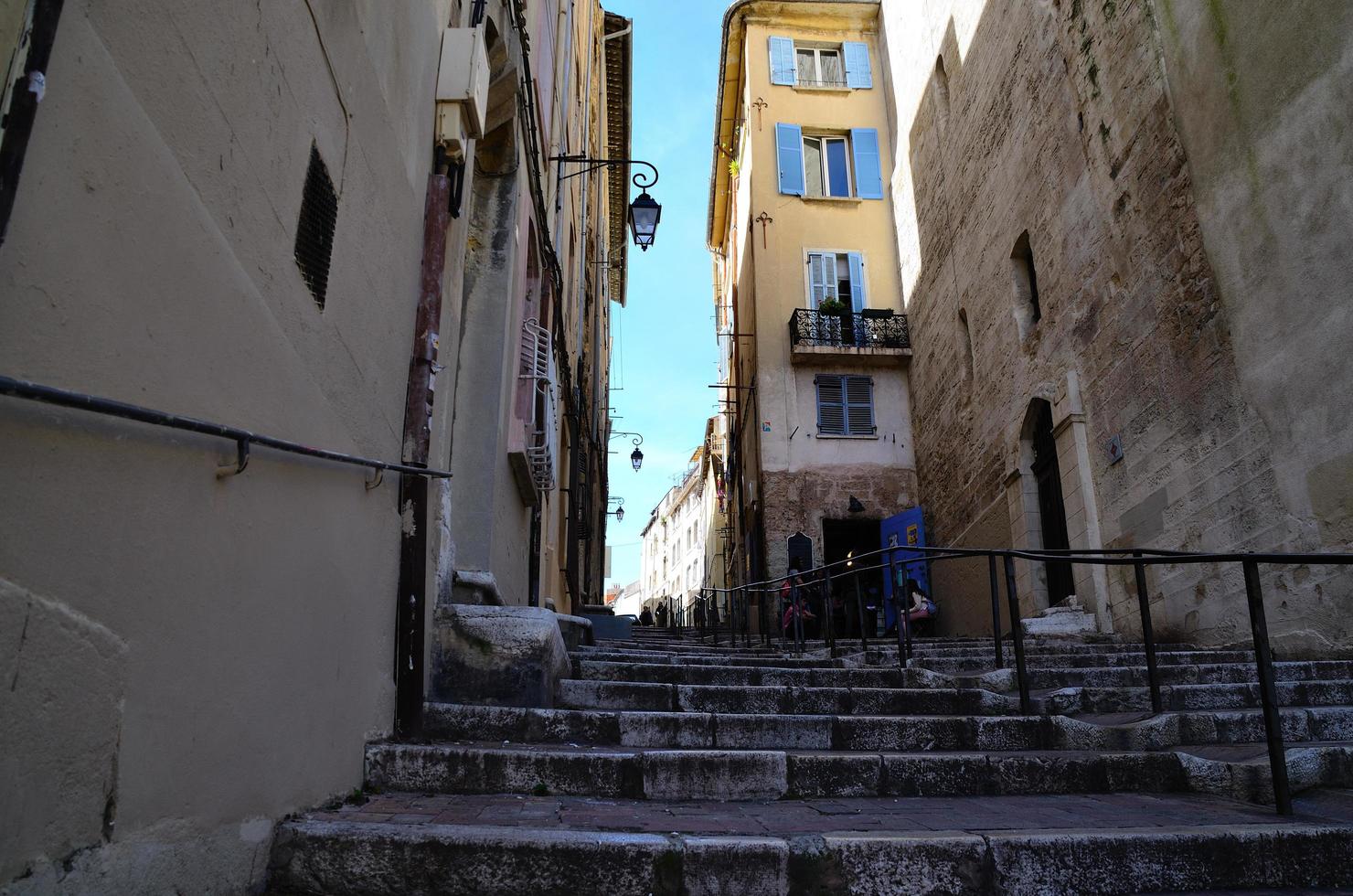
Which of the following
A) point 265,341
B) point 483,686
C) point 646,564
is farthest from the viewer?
point 646,564

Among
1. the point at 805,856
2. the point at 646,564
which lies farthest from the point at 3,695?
the point at 646,564

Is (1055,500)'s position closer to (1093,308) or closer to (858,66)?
(1093,308)

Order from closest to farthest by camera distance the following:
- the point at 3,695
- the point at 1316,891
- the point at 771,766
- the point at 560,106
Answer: the point at 3,695, the point at 1316,891, the point at 771,766, the point at 560,106

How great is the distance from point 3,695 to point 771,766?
2.67m

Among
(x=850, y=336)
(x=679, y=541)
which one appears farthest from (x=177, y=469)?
(x=679, y=541)

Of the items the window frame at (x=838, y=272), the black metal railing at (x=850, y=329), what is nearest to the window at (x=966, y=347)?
the black metal railing at (x=850, y=329)

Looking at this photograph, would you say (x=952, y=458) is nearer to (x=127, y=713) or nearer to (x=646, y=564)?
(x=127, y=713)

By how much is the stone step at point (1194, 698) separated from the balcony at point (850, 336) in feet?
40.9

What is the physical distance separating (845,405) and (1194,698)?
12624 millimetres

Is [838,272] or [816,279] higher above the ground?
[838,272]

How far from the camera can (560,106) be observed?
1214 cm

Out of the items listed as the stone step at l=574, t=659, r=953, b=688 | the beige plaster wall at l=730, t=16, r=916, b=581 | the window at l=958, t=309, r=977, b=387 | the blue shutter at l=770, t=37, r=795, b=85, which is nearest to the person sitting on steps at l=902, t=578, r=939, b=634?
the beige plaster wall at l=730, t=16, r=916, b=581

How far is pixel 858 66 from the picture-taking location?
19.8 m

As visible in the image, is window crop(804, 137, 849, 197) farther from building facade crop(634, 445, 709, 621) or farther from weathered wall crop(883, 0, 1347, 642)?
building facade crop(634, 445, 709, 621)
